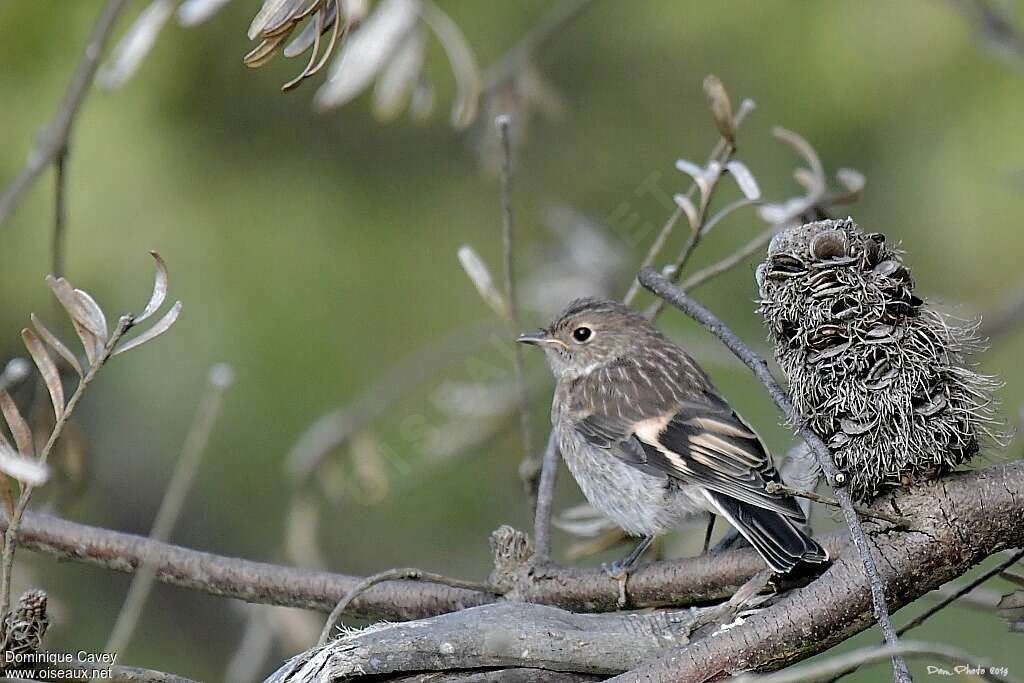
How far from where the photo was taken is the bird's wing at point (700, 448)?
3025 millimetres

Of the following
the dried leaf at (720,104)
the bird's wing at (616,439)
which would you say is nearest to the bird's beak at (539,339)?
the bird's wing at (616,439)

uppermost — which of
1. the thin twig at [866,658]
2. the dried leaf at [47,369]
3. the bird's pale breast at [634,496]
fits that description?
the bird's pale breast at [634,496]

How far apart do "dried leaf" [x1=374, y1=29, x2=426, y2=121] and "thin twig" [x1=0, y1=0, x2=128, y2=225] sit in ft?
2.14

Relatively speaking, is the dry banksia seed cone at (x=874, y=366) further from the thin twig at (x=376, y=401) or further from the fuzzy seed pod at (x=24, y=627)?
the thin twig at (x=376, y=401)

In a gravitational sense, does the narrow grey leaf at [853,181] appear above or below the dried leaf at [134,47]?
below

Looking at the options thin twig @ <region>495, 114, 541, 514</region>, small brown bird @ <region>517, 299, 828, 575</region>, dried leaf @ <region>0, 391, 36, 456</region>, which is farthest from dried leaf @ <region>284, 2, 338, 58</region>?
small brown bird @ <region>517, 299, 828, 575</region>

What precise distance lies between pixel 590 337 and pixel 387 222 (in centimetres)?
114

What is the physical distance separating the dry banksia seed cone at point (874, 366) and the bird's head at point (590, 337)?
1.66 meters

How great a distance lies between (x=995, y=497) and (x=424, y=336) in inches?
116

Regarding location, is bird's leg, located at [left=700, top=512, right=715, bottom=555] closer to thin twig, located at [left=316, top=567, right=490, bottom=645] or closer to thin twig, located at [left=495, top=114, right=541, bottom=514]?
thin twig, located at [left=495, top=114, right=541, bottom=514]

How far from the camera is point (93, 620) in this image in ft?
15.6

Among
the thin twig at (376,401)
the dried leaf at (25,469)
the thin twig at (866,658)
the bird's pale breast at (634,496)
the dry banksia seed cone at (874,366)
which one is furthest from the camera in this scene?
the thin twig at (376,401)

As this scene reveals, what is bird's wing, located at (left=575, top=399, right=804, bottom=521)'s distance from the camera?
3.03 m

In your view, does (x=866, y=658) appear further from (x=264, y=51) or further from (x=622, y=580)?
(x=264, y=51)
